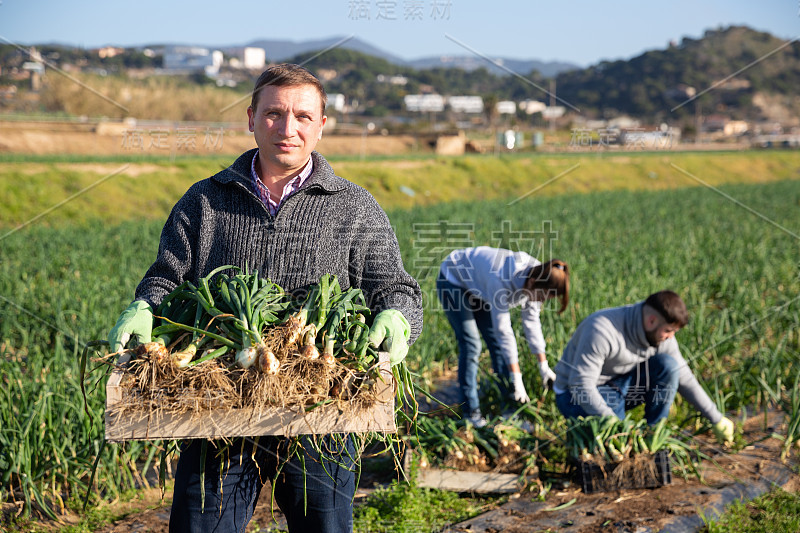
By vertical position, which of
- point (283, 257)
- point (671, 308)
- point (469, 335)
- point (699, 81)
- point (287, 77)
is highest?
point (699, 81)

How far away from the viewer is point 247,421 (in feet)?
5.07

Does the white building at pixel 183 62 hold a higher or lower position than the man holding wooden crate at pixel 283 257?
higher

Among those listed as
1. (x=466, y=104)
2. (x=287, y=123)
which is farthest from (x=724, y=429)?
(x=466, y=104)

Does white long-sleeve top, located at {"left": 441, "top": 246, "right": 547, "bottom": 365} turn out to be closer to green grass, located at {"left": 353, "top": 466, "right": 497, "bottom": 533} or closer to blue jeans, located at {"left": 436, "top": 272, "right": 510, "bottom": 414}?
blue jeans, located at {"left": 436, "top": 272, "right": 510, "bottom": 414}

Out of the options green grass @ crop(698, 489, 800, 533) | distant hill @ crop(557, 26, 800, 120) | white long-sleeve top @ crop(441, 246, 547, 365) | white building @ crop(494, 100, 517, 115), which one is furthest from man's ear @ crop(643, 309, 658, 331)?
white building @ crop(494, 100, 517, 115)

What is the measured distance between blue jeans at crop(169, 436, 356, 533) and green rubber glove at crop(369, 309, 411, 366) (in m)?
0.28

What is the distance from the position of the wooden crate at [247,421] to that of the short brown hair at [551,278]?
5.92 feet

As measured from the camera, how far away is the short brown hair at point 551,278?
126 inches

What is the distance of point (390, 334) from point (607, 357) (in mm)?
1997

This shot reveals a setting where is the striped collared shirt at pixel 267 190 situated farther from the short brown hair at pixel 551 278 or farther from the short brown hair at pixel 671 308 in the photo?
the short brown hair at pixel 671 308

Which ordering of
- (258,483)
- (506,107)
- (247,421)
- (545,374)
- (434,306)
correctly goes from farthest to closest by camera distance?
(506,107) → (434,306) → (545,374) → (258,483) → (247,421)

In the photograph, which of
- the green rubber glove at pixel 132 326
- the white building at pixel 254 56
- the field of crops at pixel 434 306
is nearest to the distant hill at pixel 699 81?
the white building at pixel 254 56

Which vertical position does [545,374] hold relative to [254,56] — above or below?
below

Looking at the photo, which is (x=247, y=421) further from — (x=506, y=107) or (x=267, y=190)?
(x=506, y=107)
